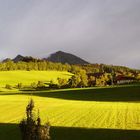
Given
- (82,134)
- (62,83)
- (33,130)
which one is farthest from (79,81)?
(33,130)

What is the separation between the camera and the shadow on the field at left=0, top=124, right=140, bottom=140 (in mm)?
31062

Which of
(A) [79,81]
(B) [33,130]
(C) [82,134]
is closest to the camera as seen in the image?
(B) [33,130]

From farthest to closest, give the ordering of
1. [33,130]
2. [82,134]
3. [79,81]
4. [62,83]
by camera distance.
→ [62,83] < [79,81] < [82,134] < [33,130]

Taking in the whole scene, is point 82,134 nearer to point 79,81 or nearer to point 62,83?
point 79,81

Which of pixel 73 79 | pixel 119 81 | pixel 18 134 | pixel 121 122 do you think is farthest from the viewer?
pixel 119 81

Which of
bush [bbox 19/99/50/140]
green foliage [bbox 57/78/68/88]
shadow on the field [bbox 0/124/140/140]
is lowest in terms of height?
shadow on the field [bbox 0/124/140/140]

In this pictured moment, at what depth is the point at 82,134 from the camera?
32688 millimetres

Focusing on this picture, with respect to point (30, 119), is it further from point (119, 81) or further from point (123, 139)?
point (119, 81)

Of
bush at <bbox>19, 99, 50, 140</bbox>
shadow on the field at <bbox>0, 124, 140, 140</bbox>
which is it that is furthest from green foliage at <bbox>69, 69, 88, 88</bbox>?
bush at <bbox>19, 99, 50, 140</bbox>

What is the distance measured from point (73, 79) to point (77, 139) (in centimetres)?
15024

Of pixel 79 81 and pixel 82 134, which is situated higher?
pixel 79 81

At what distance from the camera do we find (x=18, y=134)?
111 ft

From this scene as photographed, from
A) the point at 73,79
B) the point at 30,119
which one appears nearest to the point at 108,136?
the point at 30,119

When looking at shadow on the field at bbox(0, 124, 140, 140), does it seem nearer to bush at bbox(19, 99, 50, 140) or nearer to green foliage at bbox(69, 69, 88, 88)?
bush at bbox(19, 99, 50, 140)
